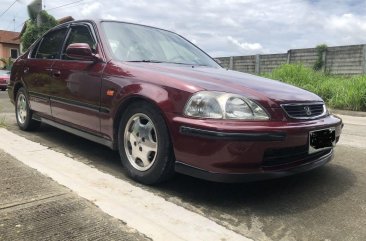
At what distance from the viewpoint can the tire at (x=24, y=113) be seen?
18.7ft

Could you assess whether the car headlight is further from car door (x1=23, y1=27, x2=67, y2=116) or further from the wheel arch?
car door (x1=23, y1=27, x2=67, y2=116)

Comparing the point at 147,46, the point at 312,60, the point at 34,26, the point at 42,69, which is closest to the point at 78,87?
the point at 147,46

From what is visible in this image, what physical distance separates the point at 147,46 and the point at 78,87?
0.80 m

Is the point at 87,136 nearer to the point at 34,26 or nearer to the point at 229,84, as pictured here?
the point at 229,84

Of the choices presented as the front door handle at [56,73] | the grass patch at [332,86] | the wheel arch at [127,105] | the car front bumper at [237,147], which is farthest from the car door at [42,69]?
the grass patch at [332,86]

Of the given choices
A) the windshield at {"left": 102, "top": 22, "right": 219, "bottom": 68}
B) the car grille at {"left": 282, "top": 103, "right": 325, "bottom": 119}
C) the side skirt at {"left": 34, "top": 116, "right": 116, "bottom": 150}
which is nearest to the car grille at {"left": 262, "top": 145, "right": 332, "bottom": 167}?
the car grille at {"left": 282, "top": 103, "right": 325, "bottom": 119}

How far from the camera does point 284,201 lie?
10.8 feet

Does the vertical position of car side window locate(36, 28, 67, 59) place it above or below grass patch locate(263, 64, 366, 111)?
above

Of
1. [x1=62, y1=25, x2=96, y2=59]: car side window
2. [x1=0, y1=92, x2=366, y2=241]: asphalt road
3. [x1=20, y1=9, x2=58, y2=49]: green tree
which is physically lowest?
[x1=0, y1=92, x2=366, y2=241]: asphalt road

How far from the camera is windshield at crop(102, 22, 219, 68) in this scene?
4.15 metres

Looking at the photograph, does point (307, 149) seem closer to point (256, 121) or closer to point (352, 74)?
point (256, 121)

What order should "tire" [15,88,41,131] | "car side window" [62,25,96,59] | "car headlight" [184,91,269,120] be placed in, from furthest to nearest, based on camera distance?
"tire" [15,88,41,131] < "car side window" [62,25,96,59] < "car headlight" [184,91,269,120]

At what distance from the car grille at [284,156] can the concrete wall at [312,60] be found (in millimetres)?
12069

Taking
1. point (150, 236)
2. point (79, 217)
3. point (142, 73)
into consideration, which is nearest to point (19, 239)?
point (79, 217)
